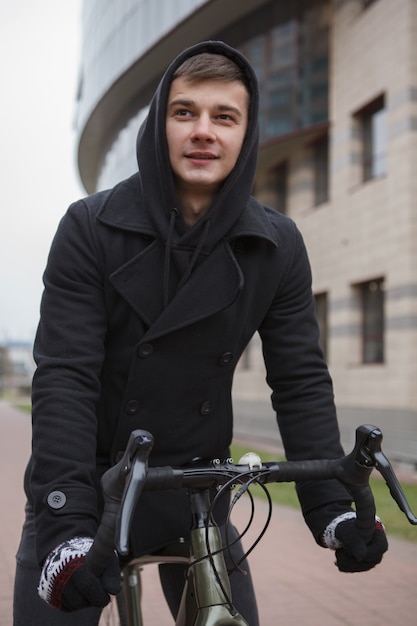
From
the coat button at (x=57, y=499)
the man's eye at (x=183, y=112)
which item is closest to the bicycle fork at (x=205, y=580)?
the coat button at (x=57, y=499)

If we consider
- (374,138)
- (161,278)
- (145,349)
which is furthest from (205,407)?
(374,138)

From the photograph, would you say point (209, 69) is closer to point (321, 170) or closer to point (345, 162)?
point (345, 162)

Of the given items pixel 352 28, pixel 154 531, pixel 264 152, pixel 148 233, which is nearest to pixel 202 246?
pixel 148 233

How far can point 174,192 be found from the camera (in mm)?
2283

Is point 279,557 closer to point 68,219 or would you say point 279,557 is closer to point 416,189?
point 68,219

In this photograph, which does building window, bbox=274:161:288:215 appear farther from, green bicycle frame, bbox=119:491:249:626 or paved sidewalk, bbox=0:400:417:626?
green bicycle frame, bbox=119:491:249:626

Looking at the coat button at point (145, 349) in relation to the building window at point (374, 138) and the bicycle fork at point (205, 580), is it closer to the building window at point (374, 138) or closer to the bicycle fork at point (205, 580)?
the bicycle fork at point (205, 580)

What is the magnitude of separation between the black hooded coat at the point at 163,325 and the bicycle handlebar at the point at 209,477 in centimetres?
34

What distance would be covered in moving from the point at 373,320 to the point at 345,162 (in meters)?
3.62

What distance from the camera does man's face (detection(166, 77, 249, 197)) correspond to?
2.21 metres

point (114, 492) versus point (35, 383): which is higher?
point (35, 383)

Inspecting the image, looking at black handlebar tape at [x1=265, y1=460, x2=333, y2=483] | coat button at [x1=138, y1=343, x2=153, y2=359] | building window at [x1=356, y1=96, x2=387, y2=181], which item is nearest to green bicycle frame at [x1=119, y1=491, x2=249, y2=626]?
black handlebar tape at [x1=265, y1=460, x2=333, y2=483]

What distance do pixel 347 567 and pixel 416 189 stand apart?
14924mm

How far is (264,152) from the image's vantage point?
22.2 metres
